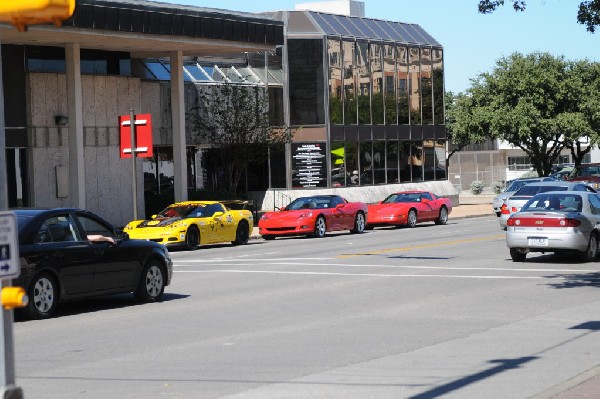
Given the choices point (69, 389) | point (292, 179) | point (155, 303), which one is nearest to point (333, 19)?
point (292, 179)

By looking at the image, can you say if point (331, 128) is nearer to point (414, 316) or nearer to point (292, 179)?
point (292, 179)

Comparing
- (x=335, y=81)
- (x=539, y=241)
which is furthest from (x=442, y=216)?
(x=539, y=241)

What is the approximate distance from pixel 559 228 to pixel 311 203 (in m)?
14.9

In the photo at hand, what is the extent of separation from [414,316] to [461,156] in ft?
253

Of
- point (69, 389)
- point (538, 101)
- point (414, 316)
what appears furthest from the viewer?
point (538, 101)

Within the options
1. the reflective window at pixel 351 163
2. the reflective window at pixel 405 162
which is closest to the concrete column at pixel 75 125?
the reflective window at pixel 351 163

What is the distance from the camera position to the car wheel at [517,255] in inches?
950

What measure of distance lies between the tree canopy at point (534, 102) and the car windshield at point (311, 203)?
2726 cm

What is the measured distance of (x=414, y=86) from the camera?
58.1m

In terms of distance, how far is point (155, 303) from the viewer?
17.8 m

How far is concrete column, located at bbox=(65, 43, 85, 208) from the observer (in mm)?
37938

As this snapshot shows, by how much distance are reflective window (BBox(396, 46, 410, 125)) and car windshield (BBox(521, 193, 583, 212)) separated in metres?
31.9

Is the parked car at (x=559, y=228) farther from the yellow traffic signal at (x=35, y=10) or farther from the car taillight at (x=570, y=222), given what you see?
the yellow traffic signal at (x=35, y=10)

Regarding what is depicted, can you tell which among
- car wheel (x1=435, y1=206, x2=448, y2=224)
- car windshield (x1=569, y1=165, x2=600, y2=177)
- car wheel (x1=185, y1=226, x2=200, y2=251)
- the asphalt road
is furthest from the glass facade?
the asphalt road
